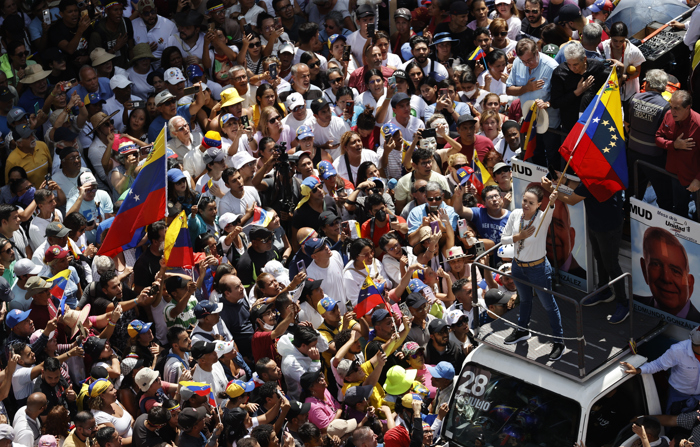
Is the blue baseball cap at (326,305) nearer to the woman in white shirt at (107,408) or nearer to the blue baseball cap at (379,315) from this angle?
the blue baseball cap at (379,315)

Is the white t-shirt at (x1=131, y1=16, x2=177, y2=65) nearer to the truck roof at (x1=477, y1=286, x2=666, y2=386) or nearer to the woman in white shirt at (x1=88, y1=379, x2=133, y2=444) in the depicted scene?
the woman in white shirt at (x1=88, y1=379, x2=133, y2=444)

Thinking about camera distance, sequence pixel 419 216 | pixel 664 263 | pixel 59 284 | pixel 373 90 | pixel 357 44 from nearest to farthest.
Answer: pixel 664 263, pixel 59 284, pixel 419 216, pixel 373 90, pixel 357 44

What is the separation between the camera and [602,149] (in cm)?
1023

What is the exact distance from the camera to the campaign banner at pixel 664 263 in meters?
9.86

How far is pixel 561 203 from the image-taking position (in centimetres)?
1105

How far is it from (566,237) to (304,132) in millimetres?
4659

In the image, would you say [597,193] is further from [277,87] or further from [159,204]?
[277,87]

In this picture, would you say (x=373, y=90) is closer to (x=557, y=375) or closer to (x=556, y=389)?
(x=557, y=375)

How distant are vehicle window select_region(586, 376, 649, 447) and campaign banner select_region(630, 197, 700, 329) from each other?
822 mm

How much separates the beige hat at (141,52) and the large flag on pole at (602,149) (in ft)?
25.2

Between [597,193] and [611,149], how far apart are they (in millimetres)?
461

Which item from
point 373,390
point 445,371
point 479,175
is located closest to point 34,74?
point 479,175

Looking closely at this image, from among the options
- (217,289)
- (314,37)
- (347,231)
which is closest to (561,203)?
(347,231)

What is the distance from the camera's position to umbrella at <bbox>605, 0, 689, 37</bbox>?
13.5 meters
